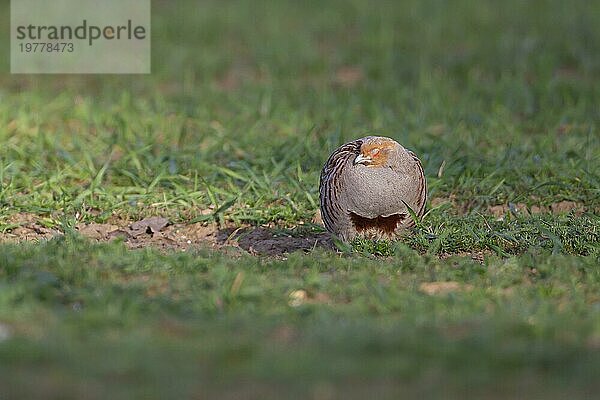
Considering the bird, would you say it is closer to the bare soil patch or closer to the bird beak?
the bird beak

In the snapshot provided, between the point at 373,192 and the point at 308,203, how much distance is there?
1.13 metres

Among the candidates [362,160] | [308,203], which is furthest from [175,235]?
[362,160]

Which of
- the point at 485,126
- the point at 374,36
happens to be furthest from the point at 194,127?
the point at 374,36

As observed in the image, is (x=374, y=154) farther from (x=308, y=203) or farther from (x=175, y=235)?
(x=175, y=235)

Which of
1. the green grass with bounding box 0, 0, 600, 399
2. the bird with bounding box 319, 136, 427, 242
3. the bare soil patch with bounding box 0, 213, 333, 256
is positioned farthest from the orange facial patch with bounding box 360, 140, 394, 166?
the bare soil patch with bounding box 0, 213, 333, 256

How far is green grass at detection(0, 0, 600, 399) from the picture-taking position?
3.54m

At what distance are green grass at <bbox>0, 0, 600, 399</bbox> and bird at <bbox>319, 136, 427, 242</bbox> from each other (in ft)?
0.43

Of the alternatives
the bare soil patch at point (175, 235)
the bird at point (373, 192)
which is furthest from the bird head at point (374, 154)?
the bare soil patch at point (175, 235)

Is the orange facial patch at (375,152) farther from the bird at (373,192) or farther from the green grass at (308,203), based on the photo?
the green grass at (308,203)

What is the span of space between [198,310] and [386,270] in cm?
102

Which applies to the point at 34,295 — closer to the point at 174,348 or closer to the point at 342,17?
the point at 174,348

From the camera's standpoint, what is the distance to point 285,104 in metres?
8.67

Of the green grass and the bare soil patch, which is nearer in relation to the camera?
the green grass

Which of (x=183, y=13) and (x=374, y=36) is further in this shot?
(x=183, y=13)
